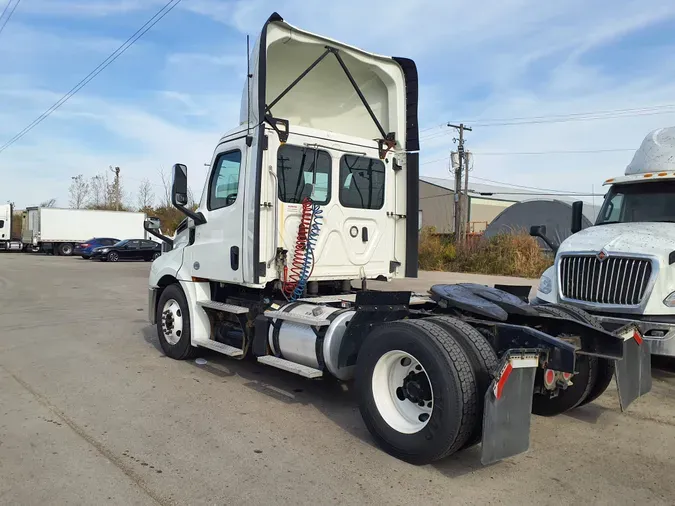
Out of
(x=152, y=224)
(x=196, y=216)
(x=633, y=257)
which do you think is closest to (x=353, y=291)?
(x=196, y=216)

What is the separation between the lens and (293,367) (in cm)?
529

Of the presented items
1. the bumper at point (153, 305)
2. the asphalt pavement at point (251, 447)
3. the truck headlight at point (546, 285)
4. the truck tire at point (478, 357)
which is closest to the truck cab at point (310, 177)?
the bumper at point (153, 305)

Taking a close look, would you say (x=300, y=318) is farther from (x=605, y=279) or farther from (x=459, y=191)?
(x=459, y=191)

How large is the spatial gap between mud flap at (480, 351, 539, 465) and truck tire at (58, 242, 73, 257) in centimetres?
4210

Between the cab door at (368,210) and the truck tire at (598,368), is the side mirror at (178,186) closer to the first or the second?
the cab door at (368,210)

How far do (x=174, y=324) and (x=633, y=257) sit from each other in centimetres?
556

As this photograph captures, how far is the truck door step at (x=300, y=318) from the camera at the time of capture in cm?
512

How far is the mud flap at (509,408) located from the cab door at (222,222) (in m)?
3.30

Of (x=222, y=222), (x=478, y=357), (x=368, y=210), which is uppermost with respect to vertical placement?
(x=368, y=210)

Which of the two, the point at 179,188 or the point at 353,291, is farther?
the point at 353,291

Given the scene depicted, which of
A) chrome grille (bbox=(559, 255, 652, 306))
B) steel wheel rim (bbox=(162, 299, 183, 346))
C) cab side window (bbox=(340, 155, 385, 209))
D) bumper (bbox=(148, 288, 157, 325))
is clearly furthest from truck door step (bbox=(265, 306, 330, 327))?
chrome grille (bbox=(559, 255, 652, 306))

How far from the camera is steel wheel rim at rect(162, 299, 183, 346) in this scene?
284 inches

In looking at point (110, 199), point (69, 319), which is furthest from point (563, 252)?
point (110, 199)

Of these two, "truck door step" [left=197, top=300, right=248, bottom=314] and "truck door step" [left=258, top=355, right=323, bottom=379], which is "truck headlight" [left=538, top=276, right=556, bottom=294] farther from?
"truck door step" [left=197, top=300, right=248, bottom=314]
